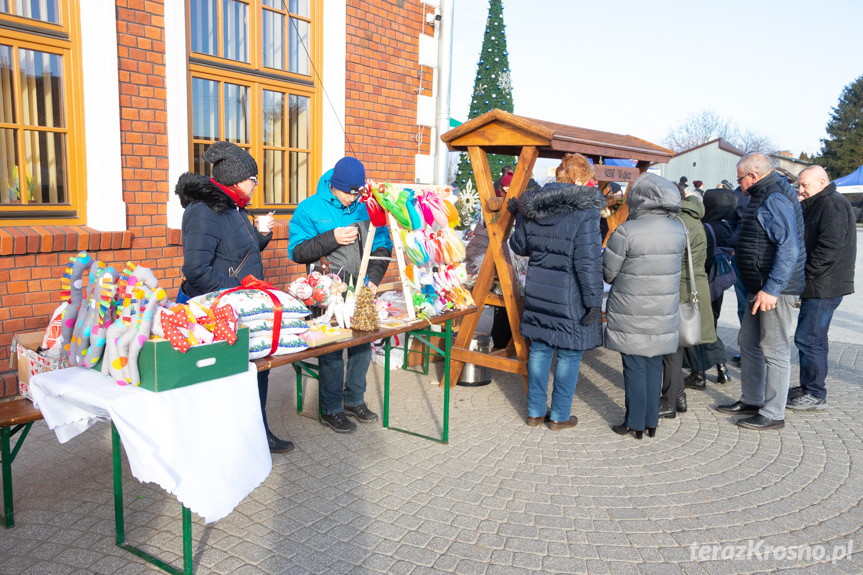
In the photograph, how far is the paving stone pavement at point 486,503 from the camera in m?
2.99

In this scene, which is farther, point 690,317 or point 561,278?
point 690,317

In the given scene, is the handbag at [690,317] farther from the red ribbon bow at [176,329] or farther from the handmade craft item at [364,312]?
the red ribbon bow at [176,329]

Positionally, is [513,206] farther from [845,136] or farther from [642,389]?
[845,136]

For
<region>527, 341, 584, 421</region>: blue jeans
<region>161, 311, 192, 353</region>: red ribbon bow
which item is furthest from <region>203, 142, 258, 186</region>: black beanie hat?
<region>527, 341, 584, 421</region>: blue jeans

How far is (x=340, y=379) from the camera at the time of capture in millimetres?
4434

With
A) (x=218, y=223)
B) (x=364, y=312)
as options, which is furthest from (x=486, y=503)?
(x=218, y=223)

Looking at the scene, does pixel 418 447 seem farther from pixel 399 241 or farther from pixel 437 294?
pixel 399 241

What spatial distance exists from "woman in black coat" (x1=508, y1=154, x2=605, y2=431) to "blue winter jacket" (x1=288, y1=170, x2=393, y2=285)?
119cm

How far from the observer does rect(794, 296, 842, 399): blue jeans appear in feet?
16.9

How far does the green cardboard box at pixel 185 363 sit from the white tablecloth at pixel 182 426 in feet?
0.12

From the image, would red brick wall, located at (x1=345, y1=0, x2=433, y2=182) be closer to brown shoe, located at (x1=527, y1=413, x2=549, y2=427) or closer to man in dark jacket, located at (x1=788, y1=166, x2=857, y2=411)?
brown shoe, located at (x1=527, y1=413, x2=549, y2=427)

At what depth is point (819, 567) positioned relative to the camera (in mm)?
3070

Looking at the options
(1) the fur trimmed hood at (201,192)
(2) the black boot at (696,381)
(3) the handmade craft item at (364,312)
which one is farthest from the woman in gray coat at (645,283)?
(1) the fur trimmed hood at (201,192)

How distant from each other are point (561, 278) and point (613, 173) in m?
1.80
